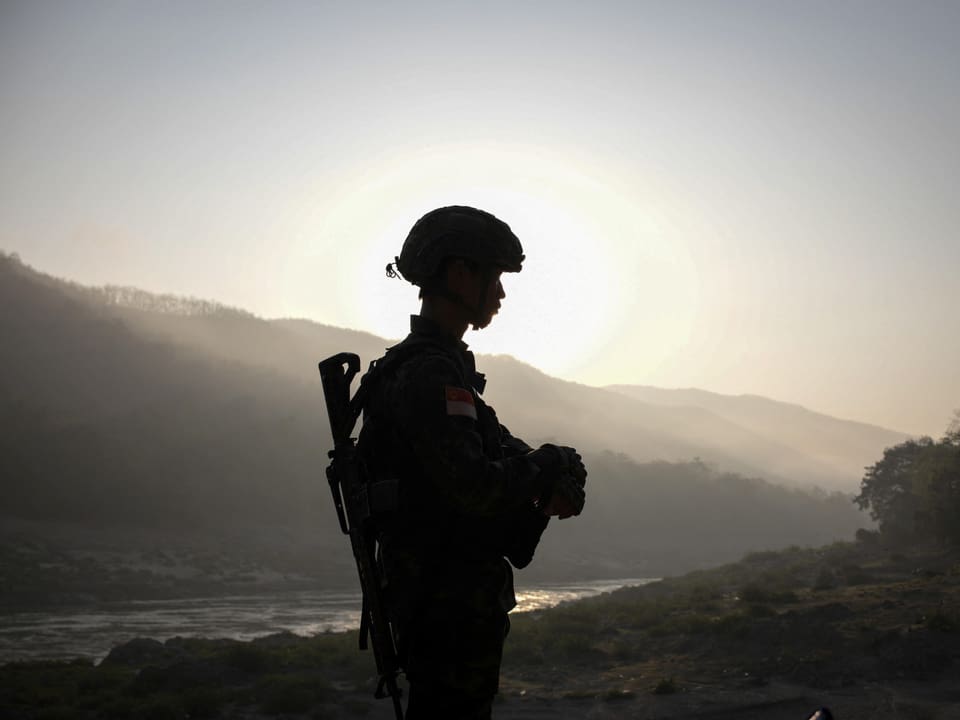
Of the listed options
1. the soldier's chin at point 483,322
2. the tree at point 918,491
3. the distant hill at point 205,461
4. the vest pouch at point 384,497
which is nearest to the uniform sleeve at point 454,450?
the vest pouch at point 384,497

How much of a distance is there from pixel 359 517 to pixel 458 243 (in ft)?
3.92

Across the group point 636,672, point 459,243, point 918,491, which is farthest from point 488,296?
point 918,491

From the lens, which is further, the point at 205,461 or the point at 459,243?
the point at 205,461

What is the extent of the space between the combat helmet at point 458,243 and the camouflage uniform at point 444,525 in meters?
0.38

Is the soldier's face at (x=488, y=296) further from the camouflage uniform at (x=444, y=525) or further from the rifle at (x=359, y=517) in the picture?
the rifle at (x=359, y=517)

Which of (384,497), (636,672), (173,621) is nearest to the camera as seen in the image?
(384,497)

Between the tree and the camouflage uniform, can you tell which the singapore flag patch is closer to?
the camouflage uniform

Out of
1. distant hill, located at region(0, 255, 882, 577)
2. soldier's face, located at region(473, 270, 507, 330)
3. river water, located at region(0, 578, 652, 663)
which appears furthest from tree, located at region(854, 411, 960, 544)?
soldier's face, located at region(473, 270, 507, 330)

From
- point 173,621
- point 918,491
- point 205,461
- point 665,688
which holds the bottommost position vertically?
point 173,621

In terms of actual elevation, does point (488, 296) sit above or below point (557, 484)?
above

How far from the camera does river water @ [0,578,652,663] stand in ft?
108

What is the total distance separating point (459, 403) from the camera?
117 inches

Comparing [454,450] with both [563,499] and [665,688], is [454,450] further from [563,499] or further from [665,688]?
[665,688]

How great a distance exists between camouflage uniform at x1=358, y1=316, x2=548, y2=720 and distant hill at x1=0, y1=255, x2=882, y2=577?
6767 cm
